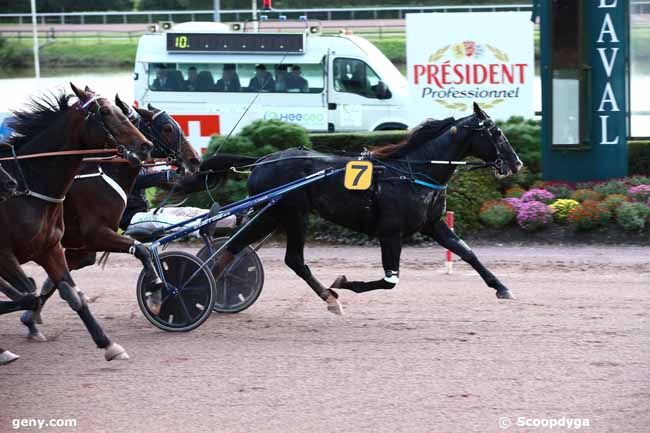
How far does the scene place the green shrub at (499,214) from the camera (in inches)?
446

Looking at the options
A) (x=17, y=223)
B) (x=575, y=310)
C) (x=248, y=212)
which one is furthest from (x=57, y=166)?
(x=575, y=310)

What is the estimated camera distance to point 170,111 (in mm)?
19172

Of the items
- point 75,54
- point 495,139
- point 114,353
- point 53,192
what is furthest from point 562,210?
point 75,54

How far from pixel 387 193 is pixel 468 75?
9477 mm

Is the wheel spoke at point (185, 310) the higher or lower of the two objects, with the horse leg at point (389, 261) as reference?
lower

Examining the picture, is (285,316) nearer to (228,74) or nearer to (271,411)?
(271,411)

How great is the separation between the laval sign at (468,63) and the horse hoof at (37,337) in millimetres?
10371

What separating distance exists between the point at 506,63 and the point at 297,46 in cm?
393

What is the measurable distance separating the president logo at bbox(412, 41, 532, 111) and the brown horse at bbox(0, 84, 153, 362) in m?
10.7

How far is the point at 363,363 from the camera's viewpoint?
652 cm

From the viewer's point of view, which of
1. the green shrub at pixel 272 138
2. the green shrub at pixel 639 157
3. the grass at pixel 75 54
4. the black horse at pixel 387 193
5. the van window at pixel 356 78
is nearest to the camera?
the black horse at pixel 387 193

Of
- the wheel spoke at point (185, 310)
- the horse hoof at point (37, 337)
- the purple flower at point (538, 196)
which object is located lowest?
the horse hoof at point (37, 337)

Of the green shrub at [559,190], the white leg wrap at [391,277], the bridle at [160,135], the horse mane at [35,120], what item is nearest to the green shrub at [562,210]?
the green shrub at [559,190]

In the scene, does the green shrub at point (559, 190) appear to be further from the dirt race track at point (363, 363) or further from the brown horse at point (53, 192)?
the brown horse at point (53, 192)
